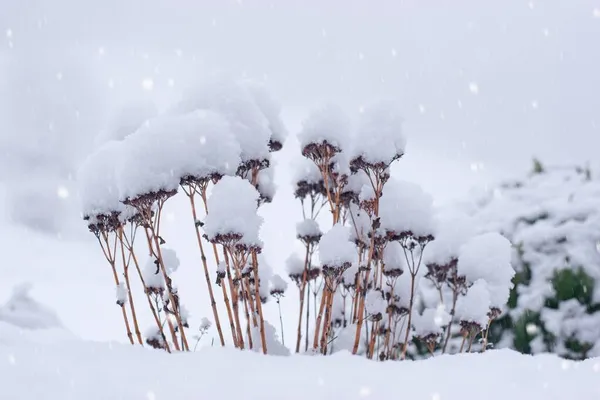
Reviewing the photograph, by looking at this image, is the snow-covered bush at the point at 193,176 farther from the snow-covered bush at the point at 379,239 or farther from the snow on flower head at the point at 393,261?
the snow on flower head at the point at 393,261

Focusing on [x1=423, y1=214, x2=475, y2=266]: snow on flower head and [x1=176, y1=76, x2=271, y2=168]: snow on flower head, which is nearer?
[x1=176, y1=76, x2=271, y2=168]: snow on flower head

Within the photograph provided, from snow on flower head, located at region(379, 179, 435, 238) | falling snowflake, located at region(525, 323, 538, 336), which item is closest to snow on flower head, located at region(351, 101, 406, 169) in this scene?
snow on flower head, located at region(379, 179, 435, 238)

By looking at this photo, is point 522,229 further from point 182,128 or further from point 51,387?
point 51,387

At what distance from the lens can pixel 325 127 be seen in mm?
2838

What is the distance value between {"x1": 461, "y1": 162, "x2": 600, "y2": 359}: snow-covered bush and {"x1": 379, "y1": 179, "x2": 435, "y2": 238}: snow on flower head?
9.07 feet

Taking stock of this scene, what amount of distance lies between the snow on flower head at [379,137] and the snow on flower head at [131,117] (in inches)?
61.3

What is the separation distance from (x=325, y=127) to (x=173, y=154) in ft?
3.05

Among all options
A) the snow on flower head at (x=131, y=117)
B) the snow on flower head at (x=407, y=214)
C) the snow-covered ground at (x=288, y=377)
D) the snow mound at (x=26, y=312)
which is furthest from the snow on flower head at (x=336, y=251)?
the snow mound at (x=26, y=312)

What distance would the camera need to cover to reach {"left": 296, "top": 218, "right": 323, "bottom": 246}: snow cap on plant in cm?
324

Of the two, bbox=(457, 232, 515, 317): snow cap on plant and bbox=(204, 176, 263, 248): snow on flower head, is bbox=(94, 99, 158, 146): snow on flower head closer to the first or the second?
bbox=(204, 176, 263, 248): snow on flower head

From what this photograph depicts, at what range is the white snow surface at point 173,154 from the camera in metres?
2.30

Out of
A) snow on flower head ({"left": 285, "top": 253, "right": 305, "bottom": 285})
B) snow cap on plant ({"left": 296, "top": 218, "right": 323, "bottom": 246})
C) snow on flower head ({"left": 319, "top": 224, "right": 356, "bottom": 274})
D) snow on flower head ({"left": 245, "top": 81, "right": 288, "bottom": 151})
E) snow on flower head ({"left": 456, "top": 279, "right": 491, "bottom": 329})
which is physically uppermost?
snow on flower head ({"left": 245, "top": 81, "right": 288, "bottom": 151})

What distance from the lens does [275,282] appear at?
11.5 ft

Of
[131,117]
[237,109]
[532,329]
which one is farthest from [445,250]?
[131,117]
